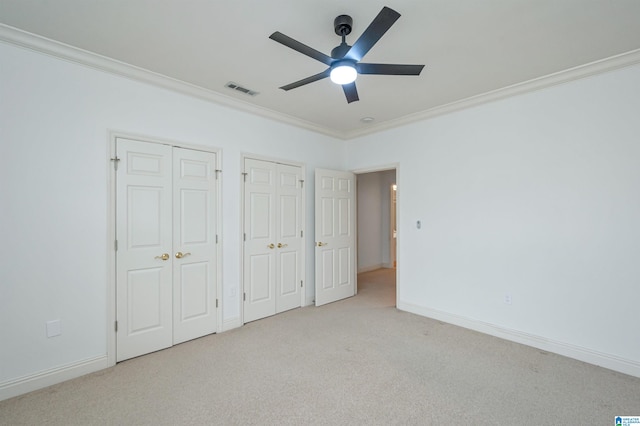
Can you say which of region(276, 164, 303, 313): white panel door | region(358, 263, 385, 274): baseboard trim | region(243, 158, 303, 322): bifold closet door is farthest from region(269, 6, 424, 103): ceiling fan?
region(358, 263, 385, 274): baseboard trim

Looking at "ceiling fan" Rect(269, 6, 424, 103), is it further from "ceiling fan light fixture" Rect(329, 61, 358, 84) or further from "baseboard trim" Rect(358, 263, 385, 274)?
"baseboard trim" Rect(358, 263, 385, 274)

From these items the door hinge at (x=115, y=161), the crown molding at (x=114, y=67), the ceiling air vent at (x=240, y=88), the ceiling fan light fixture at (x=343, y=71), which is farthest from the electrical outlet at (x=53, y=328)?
the ceiling fan light fixture at (x=343, y=71)

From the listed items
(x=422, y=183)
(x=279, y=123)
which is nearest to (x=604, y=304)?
(x=422, y=183)

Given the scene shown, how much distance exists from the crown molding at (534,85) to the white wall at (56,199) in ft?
10.5

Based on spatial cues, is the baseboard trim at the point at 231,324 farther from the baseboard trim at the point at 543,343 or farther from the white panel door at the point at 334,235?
the baseboard trim at the point at 543,343

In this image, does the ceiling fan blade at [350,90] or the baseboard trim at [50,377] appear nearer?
the baseboard trim at [50,377]

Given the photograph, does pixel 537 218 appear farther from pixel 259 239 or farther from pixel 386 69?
pixel 259 239

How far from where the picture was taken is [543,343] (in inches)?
117

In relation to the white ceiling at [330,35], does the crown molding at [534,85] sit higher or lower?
lower

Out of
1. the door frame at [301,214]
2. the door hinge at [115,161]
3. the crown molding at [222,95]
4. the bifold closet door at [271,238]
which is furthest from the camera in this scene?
the bifold closet door at [271,238]

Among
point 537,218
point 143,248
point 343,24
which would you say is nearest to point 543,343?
point 537,218

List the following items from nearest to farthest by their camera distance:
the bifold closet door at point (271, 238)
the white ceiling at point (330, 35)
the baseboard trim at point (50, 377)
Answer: the white ceiling at point (330, 35) → the baseboard trim at point (50, 377) → the bifold closet door at point (271, 238)

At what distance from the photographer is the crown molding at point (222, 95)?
91.2 inches

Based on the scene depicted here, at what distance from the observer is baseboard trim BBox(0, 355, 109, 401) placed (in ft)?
7.25
